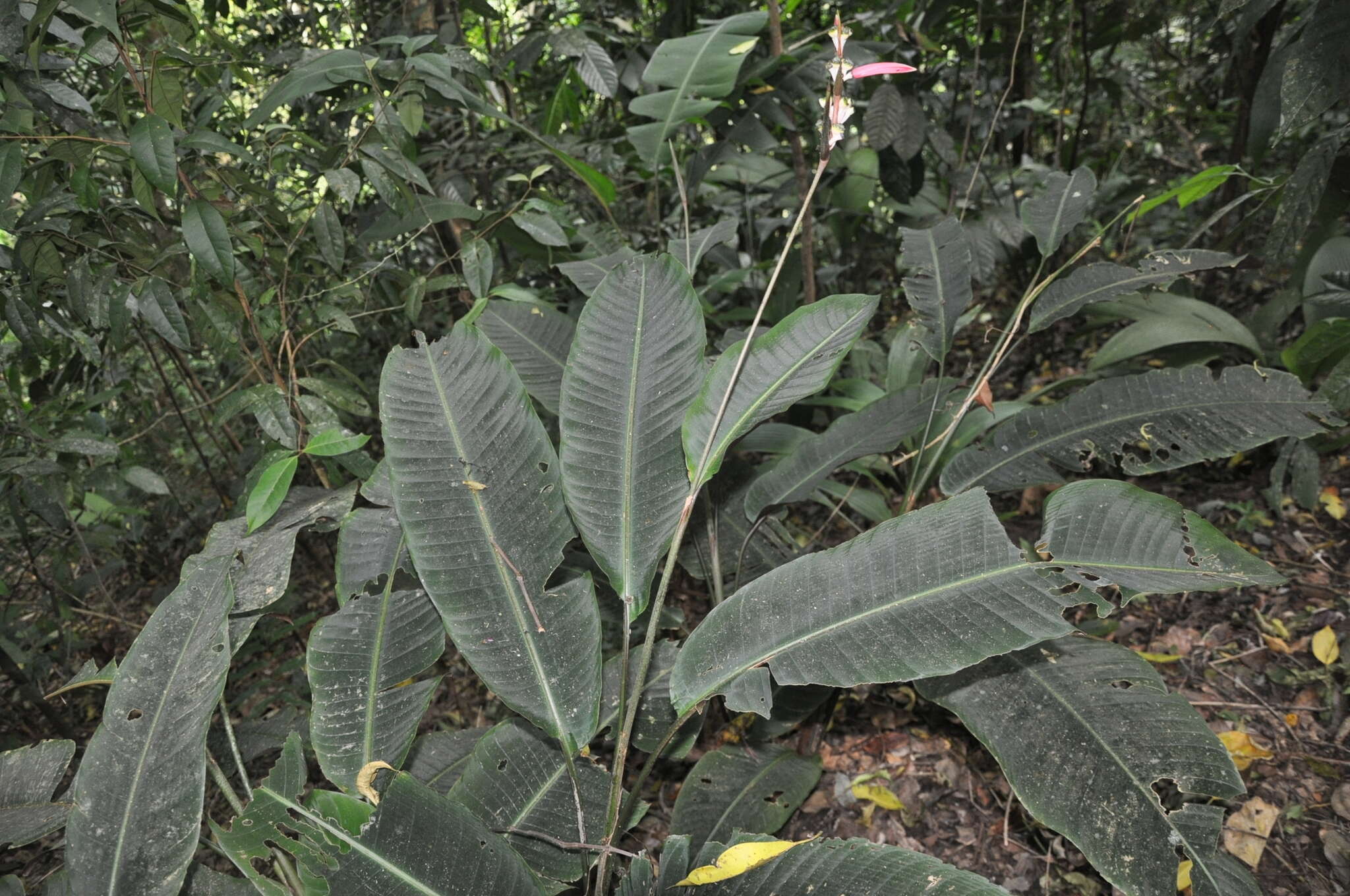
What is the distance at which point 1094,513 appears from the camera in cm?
123

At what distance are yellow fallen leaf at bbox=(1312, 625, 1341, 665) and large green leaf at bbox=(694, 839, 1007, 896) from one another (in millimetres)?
1641

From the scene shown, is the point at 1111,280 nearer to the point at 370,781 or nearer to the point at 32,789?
the point at 370,781

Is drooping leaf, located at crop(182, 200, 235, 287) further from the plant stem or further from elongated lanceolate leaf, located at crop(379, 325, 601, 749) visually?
the plant stem

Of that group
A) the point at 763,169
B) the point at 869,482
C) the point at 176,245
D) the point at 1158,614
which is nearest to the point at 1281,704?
the point at 1158,614

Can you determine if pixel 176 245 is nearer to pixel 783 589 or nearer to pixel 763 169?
pixel 783 589

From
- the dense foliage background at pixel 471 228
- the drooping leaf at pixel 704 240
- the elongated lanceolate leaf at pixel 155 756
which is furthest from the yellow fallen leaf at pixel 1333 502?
the elongated lanceolate leaf at pixel 155 756

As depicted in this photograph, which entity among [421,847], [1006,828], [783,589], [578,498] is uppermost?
[578,498]

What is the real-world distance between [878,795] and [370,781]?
1.35 m

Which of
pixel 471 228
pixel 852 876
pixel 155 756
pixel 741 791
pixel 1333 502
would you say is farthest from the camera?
pixel 471 228

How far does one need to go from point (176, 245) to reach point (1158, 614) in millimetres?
2911

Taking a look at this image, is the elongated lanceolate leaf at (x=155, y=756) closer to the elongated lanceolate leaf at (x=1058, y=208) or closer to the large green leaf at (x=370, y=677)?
the large green leaf at (x=370, y=677)

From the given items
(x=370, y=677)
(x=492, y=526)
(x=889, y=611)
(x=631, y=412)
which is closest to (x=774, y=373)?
(x=631, y=412)

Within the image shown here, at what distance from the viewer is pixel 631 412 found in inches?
53.3

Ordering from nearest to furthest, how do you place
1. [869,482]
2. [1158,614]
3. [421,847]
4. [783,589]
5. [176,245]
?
[421,847]
[783,589]
[176,245]
[1158,614]
[869,482]
